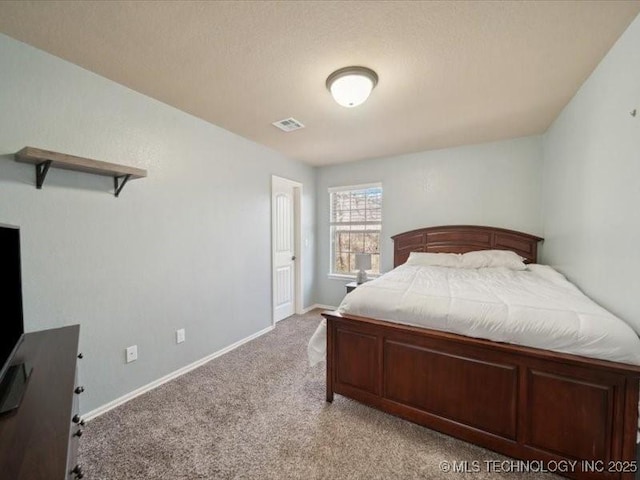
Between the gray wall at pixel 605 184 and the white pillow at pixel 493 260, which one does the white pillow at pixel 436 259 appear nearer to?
the white pillow at pixel 493 260

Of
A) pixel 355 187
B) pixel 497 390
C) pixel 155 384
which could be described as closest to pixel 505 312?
pixel 497 390

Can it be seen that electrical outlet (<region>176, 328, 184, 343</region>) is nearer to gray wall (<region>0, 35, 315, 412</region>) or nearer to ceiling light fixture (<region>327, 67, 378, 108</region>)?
gray wall (<region>0, 35, 315, 412</region>)

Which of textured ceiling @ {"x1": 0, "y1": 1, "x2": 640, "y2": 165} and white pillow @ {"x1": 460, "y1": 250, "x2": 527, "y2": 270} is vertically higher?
textured ceiling @ {"x1": 0, "y1": 1, "x2": 640, "y2": 165}

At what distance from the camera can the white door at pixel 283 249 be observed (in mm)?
3744

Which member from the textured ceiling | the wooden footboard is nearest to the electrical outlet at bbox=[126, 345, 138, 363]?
the wooden footboard

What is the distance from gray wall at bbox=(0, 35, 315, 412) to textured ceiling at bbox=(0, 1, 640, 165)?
222 mm

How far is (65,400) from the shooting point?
1.00 metres

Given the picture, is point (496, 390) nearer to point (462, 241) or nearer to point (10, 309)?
point (462, 241)

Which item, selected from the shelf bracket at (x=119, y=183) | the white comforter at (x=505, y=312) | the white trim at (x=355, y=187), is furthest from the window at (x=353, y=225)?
the shelf bracket at (x=119, y=183)

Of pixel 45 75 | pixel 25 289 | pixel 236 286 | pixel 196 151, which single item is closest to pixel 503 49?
pixel 196 151

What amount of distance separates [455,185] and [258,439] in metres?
3.57

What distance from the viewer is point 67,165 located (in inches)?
66.2

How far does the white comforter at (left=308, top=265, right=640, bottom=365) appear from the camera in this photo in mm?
1314

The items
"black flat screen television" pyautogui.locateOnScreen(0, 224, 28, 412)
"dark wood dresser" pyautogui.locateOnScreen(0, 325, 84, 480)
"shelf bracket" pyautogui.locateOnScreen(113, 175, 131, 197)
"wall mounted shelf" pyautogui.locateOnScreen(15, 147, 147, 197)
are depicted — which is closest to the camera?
"dark wood dresser" pyautogui.locateOnScreen(0, 325, 84, 480)
